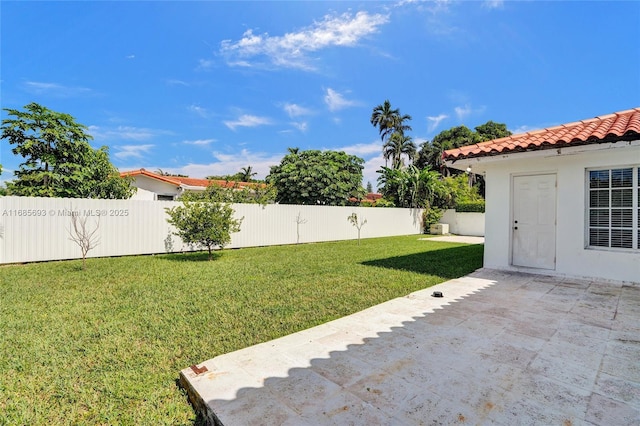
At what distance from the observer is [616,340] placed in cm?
352

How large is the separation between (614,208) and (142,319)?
927 cm

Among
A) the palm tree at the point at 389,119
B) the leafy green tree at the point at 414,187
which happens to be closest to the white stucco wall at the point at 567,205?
the leafy green tree at the point at 414,187

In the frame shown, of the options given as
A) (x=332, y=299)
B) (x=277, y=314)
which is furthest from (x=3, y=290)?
(x=332, y=299)

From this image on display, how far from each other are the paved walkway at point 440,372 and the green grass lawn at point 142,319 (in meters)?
0.45

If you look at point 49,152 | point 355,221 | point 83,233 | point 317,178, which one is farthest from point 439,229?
point 49,152

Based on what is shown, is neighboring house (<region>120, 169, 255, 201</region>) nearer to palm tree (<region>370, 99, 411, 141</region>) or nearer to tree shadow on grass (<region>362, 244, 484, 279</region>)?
tree shadow on grass (<region>362, 244, 484, 279</region>)

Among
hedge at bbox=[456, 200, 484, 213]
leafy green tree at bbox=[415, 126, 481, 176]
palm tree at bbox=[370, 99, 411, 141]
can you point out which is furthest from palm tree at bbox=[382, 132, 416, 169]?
hedge at bbox=[456, 200, 484, 213]

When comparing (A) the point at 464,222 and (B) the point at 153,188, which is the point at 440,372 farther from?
(B) the point at 153,188

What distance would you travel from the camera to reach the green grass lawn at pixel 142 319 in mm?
2586

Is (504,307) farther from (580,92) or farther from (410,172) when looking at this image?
(410,172)


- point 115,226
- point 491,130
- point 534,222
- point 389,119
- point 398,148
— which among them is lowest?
point 115,226

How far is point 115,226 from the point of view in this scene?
1081 cm

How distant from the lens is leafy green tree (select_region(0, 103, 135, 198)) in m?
11.6

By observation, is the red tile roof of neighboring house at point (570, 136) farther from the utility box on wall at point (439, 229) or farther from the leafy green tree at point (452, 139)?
the leafy green tree at point (452, 139)
